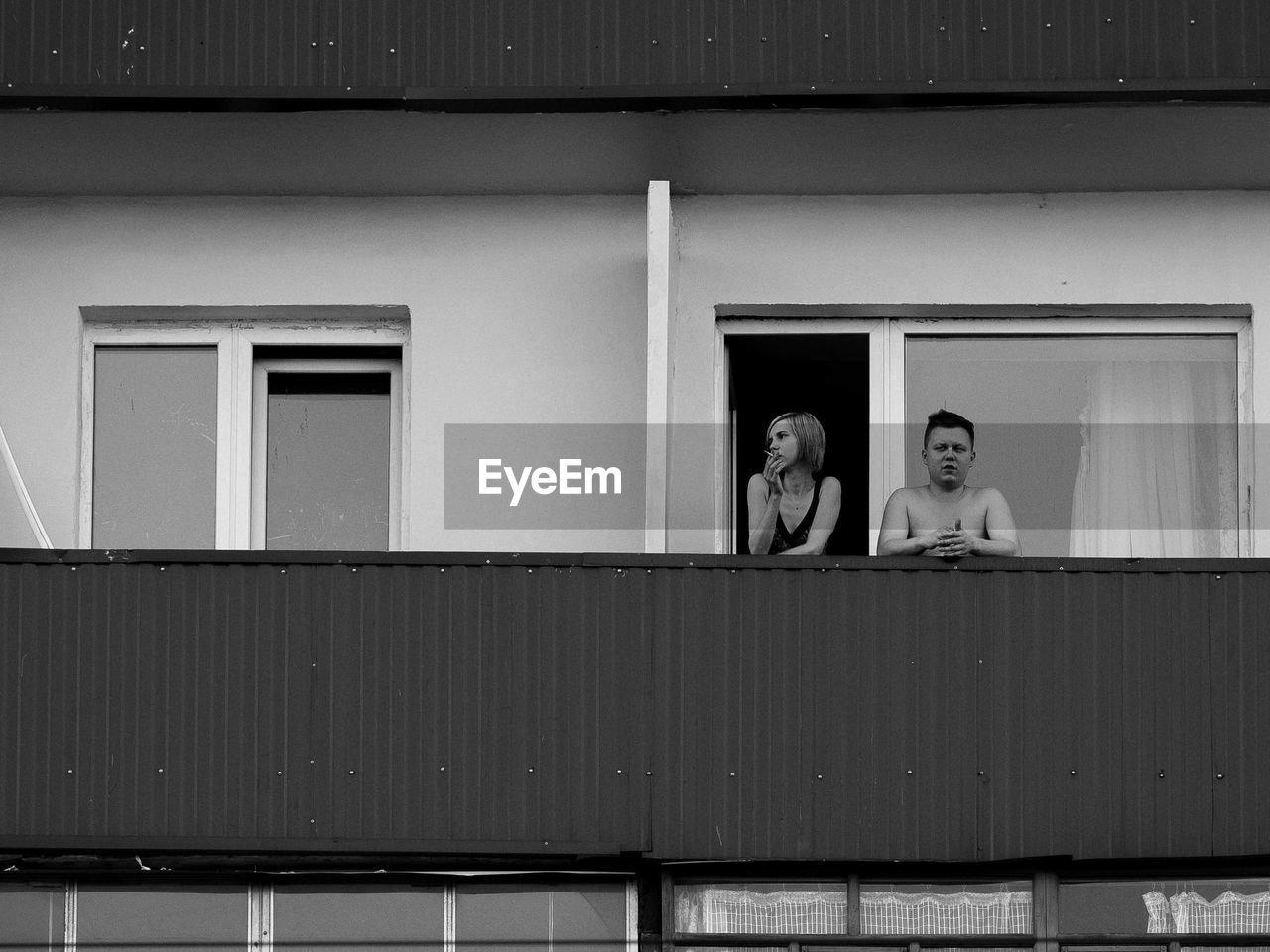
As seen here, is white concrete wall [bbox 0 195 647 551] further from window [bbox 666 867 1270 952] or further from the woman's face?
window [bbox 666 867 1270 952]

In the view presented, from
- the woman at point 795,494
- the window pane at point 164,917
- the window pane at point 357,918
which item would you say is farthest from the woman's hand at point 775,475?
the window pane at point 164,917

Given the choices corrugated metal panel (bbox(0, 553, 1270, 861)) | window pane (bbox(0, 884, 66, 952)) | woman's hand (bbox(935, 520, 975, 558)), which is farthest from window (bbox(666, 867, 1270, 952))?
window pane (bbox(0, 884, 66, 952))

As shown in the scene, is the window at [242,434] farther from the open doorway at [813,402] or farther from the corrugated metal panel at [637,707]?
the open doorway at [813,402]

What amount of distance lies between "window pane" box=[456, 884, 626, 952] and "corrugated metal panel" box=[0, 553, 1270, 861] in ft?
1.20

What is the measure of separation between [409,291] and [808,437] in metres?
2.25

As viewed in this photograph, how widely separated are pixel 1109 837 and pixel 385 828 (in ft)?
10.5

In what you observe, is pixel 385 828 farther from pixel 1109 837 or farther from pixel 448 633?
pixel 1109 837

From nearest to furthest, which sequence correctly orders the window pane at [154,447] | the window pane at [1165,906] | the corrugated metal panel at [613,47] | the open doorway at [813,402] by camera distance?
the window pane at [1165,906] < the corrugated metal panel at [613,47] < the open doorway at [813,402] < the window pane at [154,447]

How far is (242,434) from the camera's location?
1323 centimetres

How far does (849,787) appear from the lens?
38.7ft

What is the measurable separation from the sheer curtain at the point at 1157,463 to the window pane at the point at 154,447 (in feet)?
14.1

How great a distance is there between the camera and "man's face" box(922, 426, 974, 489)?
39.8ft

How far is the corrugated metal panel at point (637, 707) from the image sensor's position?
1179cm

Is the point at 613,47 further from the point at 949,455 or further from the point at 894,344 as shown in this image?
the point at 949,455
